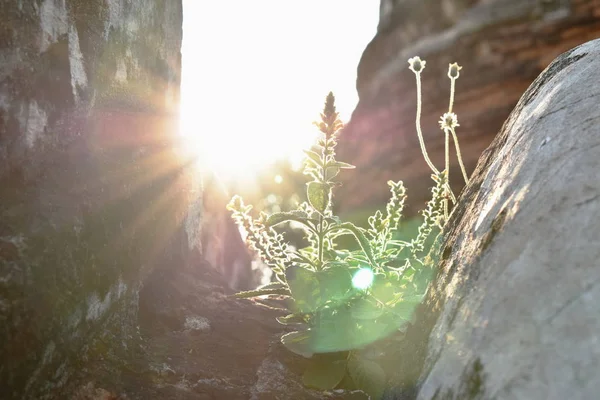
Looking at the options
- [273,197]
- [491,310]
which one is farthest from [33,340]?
[273,197]

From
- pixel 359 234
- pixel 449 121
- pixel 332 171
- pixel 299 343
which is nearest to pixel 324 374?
pixel 299 343

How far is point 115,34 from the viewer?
2.36 m

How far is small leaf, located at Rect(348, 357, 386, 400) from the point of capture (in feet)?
6.62

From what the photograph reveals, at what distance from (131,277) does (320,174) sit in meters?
1.00

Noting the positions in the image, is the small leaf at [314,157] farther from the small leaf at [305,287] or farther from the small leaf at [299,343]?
the small leaf at [299,343]

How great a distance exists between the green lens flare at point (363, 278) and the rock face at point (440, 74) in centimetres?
672

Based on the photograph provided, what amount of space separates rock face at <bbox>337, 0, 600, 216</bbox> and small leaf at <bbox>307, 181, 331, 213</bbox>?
689 cm

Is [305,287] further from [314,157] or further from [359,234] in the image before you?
[314,157]

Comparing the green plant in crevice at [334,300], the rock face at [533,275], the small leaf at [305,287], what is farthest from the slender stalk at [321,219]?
the rock face at [533,275]

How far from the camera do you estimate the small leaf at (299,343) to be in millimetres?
2176

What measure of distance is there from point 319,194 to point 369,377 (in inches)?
29.8

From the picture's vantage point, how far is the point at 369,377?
2043mm

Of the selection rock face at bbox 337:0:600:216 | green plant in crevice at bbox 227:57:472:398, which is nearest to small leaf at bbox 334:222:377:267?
green plant in crevice at bbox 227:57:472:398

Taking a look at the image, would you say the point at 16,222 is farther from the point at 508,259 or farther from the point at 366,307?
the point at 508,259
